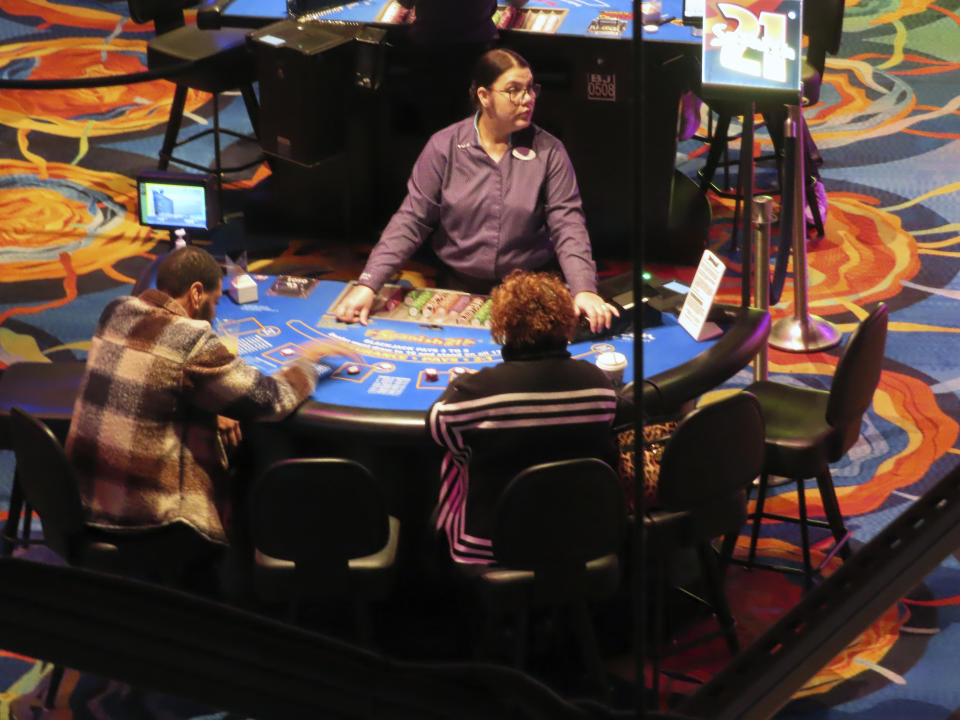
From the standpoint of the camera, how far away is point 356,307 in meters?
3.95

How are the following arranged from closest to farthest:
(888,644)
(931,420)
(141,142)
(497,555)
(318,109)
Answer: (497,555) < (888,644) < (931,420) < (318,109) < (141,142)

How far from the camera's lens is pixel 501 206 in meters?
4.60

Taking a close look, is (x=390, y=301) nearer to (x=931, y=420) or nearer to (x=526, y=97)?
(x=526, y=97)

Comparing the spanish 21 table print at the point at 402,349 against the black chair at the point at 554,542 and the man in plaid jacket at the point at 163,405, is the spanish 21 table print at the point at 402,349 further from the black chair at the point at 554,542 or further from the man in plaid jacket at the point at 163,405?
the black chair at the point at 554,542

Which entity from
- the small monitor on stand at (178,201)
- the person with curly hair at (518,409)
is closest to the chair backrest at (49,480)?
the person with curly hair at (518,409)

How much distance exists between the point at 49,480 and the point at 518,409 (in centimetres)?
121

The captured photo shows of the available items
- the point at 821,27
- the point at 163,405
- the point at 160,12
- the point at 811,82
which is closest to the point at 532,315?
the point at 163,405

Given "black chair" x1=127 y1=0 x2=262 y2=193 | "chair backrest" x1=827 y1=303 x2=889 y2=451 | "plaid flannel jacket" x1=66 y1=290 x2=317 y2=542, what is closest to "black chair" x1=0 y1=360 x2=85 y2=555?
"plaid flannel jacket" x1=66 y1=290 x2=317 y2=542

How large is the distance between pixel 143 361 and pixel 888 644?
2.30 m

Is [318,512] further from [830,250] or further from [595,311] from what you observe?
[830,250]

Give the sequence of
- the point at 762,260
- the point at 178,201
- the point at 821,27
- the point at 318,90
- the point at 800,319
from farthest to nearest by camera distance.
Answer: the point at 821,27, the point at 318,90, the point at 800,319, the point at 762,260, the point at 178,201

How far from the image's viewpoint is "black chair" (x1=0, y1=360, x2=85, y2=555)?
11.9 feet

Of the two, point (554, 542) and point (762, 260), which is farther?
point (762, 260)

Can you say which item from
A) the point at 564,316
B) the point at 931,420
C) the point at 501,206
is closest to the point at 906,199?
the point at 931,420
